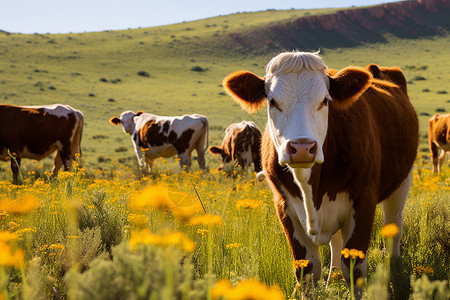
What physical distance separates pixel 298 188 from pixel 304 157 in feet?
2.51

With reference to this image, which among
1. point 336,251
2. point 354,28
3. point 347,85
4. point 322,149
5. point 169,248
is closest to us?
point 169,248

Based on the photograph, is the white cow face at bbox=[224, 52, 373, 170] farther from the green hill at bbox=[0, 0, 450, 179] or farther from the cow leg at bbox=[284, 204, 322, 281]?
the green hill at bbox=[0, 0, 450, 179]

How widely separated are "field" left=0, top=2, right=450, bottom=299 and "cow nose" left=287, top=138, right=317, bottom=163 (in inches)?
24.4

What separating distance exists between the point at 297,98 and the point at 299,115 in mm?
183

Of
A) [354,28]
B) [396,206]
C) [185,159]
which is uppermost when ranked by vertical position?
[354,28]

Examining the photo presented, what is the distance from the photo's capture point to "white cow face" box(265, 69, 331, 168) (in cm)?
280

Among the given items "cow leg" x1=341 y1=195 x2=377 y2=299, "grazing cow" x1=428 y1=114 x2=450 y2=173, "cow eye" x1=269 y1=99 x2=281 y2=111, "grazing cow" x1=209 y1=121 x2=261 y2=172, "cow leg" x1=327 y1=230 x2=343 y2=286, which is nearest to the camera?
"cow eye" x1=269 y1=99 x2=281 y2=111

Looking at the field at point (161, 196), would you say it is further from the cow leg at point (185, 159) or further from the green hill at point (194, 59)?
the cow leg at point (185, 159)

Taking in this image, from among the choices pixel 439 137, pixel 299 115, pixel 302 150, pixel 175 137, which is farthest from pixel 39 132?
pixel 439 137

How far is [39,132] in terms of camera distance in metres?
11.9

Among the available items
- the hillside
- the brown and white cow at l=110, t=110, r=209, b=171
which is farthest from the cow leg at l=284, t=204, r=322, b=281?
the hillside

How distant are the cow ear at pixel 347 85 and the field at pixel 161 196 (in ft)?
2.02

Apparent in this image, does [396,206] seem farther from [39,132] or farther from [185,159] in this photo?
[39,132]

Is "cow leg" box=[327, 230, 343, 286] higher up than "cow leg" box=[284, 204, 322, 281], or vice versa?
"cow leg" box=[284, 204, 322, 281]
